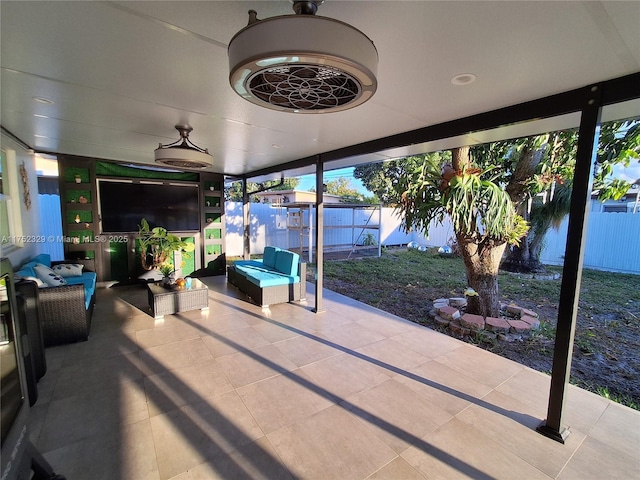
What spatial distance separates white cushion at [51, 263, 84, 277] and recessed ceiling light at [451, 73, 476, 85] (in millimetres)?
5872

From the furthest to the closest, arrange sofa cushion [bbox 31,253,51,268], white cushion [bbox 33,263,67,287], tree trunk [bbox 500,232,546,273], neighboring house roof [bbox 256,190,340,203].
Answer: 1. neighboring house roof [bbox 256,190,340,203]
2. tree trunk [bbox 500,232,546,273]
3. sofa cushion [bbox 31,253,51,268]
4. white cushion [bbox 33,263,67,287]

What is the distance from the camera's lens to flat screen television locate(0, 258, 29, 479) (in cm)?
97

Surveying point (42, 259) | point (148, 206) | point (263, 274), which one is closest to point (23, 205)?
point (42, 259)

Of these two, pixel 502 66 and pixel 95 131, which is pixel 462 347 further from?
pixel 95 131

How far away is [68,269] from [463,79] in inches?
236

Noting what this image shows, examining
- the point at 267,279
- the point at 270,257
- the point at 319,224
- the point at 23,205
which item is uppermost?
the point at 23,205

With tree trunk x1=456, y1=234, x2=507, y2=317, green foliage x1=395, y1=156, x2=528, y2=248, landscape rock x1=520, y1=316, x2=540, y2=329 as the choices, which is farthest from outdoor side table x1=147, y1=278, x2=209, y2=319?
landscape rock x1=520, y1=316, x2=540, y2=329

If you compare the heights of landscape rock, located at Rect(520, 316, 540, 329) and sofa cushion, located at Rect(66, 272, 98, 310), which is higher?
sofa cushion, located at Rect(66, 272, 98, 310)

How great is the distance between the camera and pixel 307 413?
87.0 inches

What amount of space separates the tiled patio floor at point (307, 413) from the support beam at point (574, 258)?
8.7 inches

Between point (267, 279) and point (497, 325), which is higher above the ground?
point (267, 279)

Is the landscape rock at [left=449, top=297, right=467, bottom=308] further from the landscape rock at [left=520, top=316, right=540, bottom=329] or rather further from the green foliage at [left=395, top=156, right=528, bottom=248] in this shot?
the green foliage at [left=395, top=156, right=528, bottom=248]

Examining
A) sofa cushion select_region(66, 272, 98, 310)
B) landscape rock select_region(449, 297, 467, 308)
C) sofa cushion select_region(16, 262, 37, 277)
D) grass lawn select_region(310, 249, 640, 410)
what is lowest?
grass lawn select_region(310, 249, 640, 410)

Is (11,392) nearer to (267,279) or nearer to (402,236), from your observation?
(267,279)
